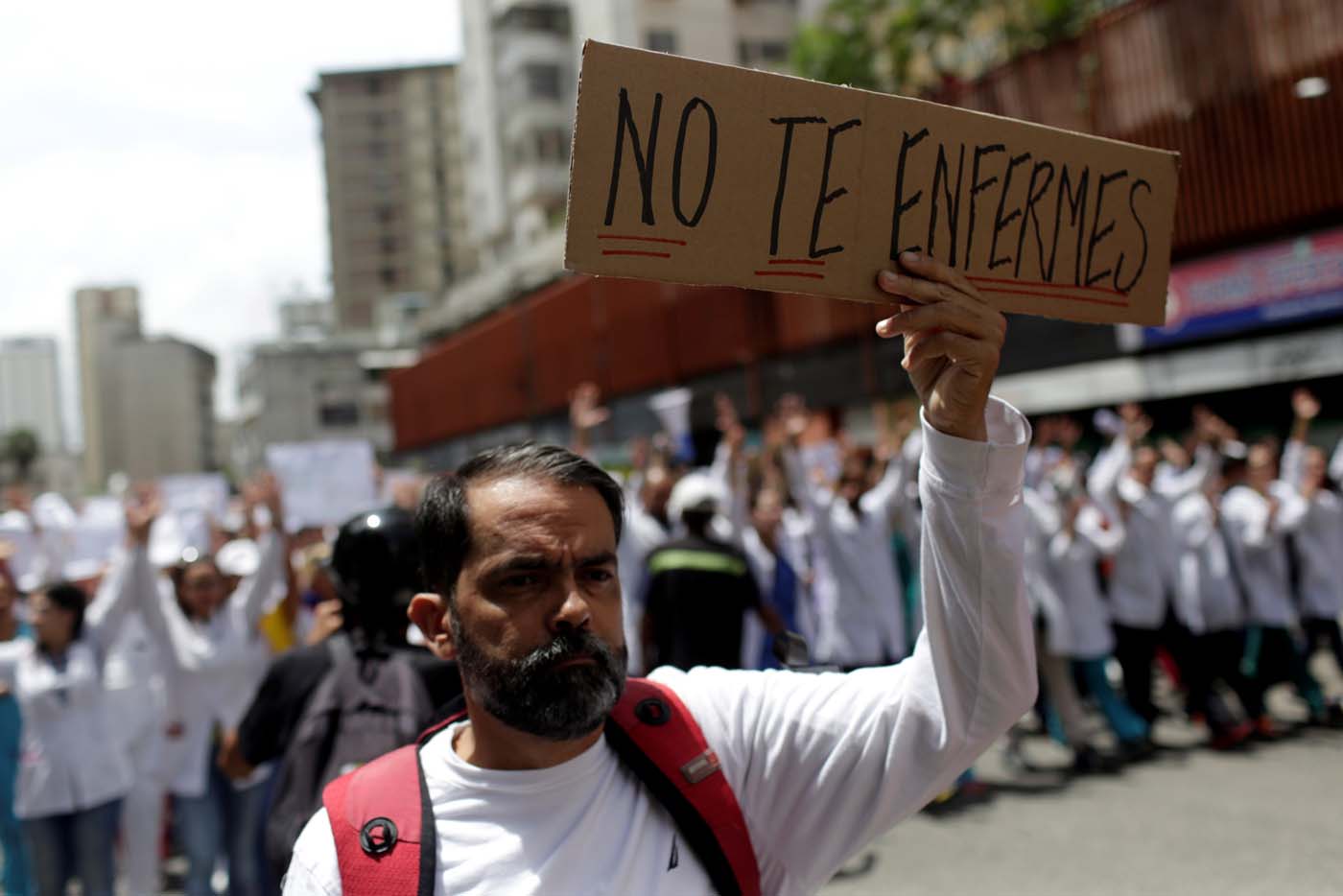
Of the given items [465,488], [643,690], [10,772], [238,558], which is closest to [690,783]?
[643,690]

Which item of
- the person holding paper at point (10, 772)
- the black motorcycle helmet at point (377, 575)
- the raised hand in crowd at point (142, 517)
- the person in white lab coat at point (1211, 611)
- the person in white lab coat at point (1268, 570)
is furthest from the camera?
the person in white lab coat at point (1268, 570)

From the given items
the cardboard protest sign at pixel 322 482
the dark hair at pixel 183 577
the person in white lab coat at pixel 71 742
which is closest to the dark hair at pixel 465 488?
the person in white lab coat at pixel 71 742

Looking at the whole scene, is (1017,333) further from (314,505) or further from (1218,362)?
(314,505)

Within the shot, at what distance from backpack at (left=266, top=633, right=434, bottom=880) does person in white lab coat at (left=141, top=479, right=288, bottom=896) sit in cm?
278

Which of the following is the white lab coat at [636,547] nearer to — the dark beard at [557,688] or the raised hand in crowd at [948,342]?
the dark beard at [557,688]

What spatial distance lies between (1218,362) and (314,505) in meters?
13.1


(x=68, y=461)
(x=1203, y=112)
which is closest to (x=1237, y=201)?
(x=1203, y=112)

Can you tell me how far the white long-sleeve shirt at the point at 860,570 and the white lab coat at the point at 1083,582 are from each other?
1156mm

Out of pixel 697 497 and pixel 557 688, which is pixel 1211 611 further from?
pixel 557 688

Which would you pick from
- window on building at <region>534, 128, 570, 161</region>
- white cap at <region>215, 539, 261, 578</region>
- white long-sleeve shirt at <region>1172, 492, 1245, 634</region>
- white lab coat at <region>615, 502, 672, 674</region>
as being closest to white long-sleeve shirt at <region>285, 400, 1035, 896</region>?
white cap at <region>215, 539, 261, 578</region>

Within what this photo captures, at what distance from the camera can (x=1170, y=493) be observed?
9.70 metres

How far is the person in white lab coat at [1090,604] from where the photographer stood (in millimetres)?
8422

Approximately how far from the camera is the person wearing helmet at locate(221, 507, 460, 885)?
3.14 m

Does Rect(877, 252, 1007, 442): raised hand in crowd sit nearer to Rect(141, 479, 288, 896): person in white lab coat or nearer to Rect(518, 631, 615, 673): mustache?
Rect(518, 631, 615, 673): mustache
